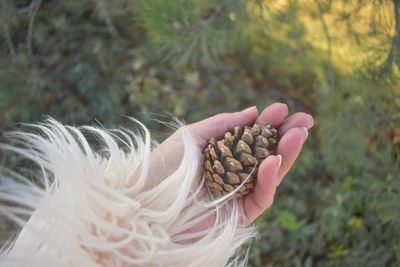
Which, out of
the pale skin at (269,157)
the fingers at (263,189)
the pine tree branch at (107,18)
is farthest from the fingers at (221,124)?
the pine tree branch at (107,18)

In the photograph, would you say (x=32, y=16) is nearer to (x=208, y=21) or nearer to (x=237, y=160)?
(x=208, y=21)

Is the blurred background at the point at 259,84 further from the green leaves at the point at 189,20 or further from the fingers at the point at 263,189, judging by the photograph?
the fingers at the point at 263,189

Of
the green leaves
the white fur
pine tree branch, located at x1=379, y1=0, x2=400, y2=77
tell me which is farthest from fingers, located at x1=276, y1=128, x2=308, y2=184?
the green leaves

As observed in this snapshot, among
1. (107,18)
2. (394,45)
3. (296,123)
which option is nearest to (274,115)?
(296,123)

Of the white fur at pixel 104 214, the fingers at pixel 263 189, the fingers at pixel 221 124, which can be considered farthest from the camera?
the fingers at pixel 221 124

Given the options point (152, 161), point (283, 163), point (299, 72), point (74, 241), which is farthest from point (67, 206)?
point (299, 72)

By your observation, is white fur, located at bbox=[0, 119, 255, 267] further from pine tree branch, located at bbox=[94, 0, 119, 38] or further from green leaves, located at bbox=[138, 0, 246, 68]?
pine tree branch, located at bbox=[94, 0, 119, 38]
